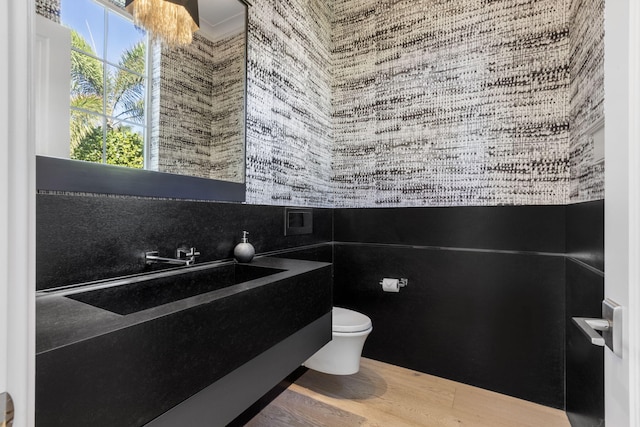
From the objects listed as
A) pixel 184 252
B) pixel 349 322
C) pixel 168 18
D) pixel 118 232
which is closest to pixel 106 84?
pixel 168 18

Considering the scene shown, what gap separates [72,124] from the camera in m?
1.02

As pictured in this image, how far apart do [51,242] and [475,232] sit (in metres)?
2.12

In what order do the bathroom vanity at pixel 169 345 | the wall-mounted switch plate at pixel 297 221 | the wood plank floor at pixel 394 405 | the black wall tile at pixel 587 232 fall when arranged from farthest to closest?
the wall-mounted switch plate at pixel 297 221, the wood plank floor at pixel 394 405, the black wall tile at pixel 587 232, the bathroom vanity at pixel 169 345

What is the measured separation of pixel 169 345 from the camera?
724mm

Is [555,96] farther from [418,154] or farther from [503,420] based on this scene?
[503,420]

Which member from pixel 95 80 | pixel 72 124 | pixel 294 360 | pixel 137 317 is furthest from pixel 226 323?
pixel 95 80

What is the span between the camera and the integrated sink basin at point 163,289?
101 cm

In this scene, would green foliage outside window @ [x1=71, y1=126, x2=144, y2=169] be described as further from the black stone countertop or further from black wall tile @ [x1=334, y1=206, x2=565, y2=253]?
black wall tile @ [x1=334, y1=206, x2=565, y2=253]

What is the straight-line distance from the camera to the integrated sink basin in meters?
1.01

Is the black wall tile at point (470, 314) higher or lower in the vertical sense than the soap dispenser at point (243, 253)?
lower

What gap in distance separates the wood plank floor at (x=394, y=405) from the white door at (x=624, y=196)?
1318 mm

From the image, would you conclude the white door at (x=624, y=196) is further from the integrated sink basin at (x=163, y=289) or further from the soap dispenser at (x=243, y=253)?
the soap dispenser at (x=243, y=253)

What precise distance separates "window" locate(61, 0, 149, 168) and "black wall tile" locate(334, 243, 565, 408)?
1.68m

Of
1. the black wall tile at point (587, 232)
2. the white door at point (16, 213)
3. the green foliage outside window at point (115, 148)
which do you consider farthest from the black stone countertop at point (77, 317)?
the black wall tile at point (587, 232)
